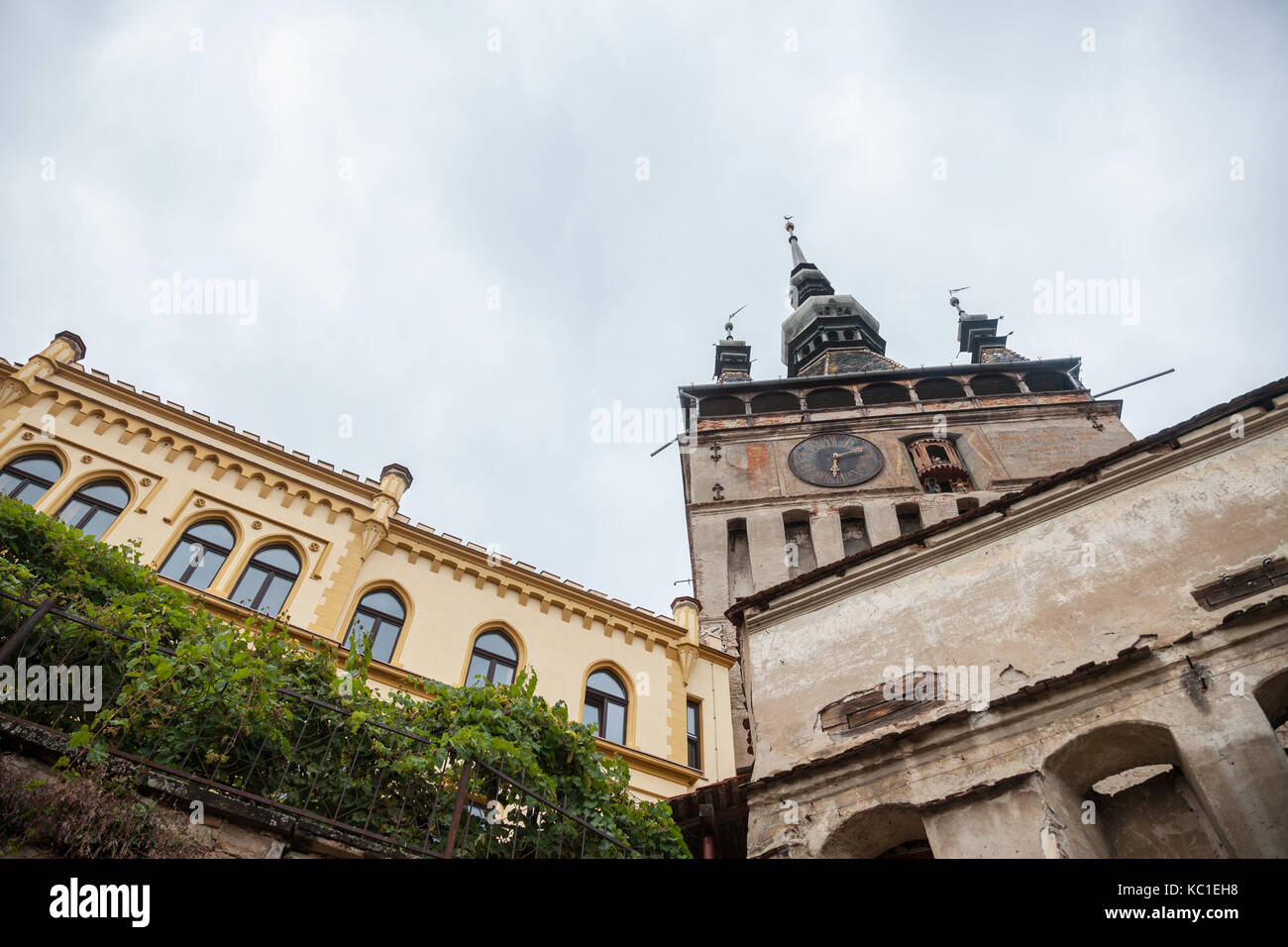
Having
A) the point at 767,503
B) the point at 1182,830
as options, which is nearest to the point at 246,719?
the point at 1182,830

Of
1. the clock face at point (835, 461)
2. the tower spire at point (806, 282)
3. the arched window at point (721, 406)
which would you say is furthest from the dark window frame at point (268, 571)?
the tower spire at point (806, 282)

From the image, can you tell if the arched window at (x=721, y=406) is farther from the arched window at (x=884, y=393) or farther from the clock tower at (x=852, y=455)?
the arched window at (x=884, y=393)

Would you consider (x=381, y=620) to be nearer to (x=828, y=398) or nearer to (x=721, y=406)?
(x=721, y=406)

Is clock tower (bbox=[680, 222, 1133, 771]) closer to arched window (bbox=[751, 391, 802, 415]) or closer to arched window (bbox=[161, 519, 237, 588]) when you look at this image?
arched window (bbox=[751, 391, 802, 415])

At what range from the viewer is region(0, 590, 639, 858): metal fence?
692 cm

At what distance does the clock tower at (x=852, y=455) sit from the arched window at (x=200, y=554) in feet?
42.9

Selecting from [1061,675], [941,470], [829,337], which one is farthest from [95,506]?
[829,337]

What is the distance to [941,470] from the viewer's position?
110ft

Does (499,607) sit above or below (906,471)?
below

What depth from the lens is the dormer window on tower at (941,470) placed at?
33.0 metres

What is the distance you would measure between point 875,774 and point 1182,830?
8.67 feet

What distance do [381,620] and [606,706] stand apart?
431 cm

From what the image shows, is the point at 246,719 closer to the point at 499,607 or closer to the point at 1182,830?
the point at 1182,830
